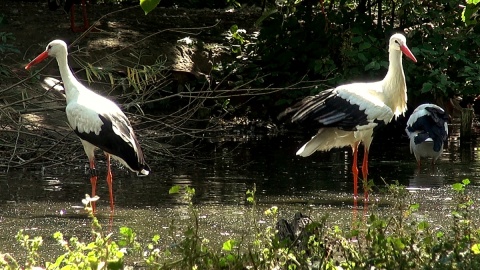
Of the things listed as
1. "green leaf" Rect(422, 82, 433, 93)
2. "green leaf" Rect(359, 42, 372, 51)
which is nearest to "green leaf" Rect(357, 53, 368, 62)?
"green leaf" Rect(359, 42, 372, 51)

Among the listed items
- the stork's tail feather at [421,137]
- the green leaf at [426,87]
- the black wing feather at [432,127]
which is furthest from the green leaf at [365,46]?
the stork's tail feather at [421,137]

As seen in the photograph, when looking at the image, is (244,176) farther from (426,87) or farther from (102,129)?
(426,87)

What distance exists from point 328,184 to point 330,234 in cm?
480

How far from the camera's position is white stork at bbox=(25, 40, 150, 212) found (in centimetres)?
861

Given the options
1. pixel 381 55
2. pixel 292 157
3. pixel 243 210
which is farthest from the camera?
pixel 381 55

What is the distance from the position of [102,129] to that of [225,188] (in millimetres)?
1391

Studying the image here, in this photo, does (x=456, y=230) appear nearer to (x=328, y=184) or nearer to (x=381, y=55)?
(x=328, y=184)

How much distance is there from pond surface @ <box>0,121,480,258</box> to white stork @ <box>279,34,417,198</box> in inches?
17.7

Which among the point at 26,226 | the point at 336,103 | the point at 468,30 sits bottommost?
the point at 26,226

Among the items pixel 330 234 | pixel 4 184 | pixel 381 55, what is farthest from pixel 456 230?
pixel 381 55

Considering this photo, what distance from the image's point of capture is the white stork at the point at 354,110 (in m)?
9.57

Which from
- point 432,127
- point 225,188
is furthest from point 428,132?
point 225,188

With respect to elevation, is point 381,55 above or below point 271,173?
above

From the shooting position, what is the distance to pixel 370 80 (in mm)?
13938
